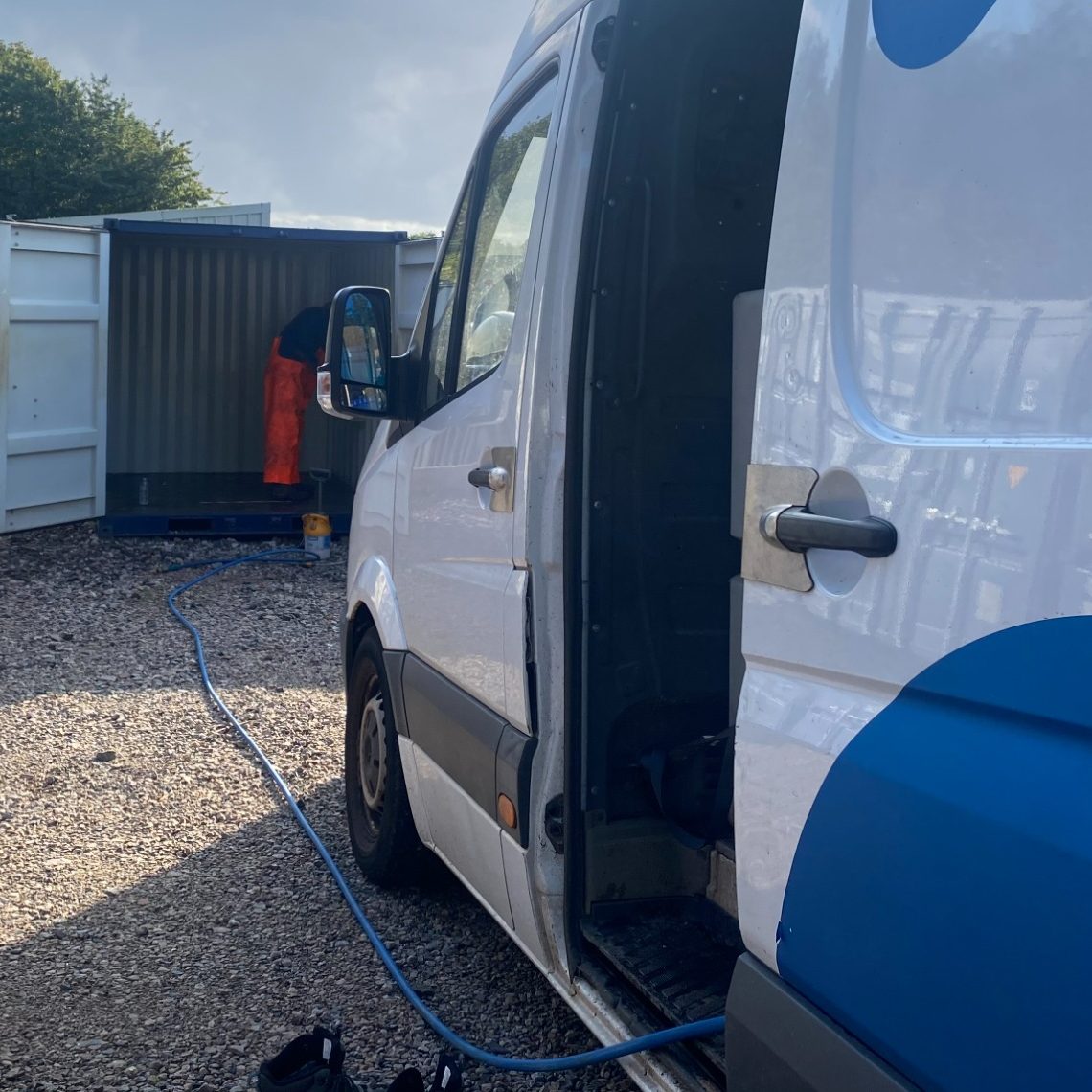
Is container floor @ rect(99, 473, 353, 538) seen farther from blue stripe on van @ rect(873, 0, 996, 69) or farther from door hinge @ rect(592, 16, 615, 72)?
blue stripe on van @ rect(873, 0, 996, 69)

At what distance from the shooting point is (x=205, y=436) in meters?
13.1

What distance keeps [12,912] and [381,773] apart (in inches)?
48.9

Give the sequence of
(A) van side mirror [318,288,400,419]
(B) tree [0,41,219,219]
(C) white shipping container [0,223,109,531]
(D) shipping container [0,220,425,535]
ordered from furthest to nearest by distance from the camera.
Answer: (B) tree [0,41,219,219] → (D) shipping container [0,220,425,535] → (C) white shipping container [0,223,109,531] → (A) van side mirror [318,288,400,419]

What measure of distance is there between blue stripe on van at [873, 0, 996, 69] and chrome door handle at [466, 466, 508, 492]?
1.41 m

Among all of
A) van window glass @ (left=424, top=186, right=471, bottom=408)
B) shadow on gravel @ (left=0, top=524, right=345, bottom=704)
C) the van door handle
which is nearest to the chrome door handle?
van window glass @ (left=424, top=186, right=471, bottom=408)

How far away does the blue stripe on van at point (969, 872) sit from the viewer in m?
1.37

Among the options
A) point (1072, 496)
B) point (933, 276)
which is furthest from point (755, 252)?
point (1072, 496)

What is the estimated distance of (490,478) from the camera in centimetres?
295

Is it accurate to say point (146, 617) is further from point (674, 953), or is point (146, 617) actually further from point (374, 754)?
point (674, 953)

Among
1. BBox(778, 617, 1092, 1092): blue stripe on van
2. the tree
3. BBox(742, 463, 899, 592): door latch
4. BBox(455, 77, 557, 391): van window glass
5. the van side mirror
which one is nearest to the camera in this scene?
BBox(778, 617, 1092, 1092): blue stripe on van

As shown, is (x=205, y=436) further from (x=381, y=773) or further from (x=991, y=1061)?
Result: (x=991, y=1061)

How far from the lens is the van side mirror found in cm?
354

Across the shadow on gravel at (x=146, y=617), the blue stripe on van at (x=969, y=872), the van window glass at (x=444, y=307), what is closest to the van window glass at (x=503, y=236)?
the van window glass at (x=444, y=307)

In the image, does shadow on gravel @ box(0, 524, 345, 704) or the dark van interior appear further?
shadow on gravel @ box(0, 524, 345, 704)
